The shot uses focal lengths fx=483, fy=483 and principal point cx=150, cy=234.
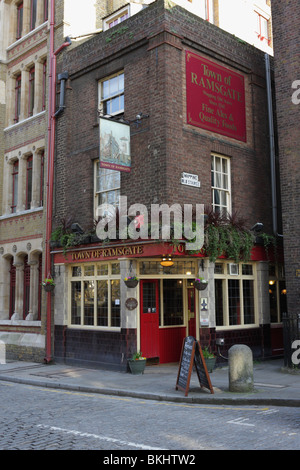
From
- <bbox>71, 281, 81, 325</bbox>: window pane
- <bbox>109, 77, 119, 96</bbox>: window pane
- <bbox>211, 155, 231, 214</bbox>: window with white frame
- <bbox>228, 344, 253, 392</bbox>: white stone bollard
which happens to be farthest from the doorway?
<bbox>109, 77, 119, 96</bbox>: window pane

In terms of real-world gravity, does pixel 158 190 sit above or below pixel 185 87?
below

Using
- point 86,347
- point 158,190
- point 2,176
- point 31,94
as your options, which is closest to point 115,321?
point 86,347

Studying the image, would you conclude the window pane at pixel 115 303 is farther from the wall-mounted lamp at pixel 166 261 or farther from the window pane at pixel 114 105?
the window pane at pixel 114 105

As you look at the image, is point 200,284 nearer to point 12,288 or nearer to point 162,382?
point 162,382

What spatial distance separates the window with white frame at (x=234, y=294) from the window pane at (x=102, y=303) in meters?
3.36

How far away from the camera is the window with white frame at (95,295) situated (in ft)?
47.2

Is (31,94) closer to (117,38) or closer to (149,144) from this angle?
(117,38)

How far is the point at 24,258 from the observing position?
60.8ft

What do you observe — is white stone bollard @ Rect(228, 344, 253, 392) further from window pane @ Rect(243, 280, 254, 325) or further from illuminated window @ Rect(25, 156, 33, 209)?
illuminated window @ Rect(25, 156, 33, 209)

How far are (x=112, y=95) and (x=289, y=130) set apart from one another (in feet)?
18.7

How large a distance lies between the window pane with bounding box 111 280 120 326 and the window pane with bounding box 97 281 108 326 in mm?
335

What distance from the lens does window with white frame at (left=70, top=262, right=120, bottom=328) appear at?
14398mm

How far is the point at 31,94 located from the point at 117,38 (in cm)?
557

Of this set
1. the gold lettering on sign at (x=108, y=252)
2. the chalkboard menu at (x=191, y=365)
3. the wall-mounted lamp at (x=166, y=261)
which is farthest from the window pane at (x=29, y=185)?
the chalkboard menu at (x=191, y=365)
